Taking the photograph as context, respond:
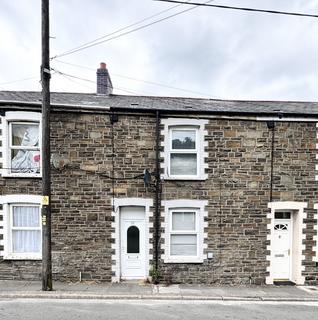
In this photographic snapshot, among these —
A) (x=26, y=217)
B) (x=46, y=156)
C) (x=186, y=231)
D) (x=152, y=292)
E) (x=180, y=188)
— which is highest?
(x=46, y=156)

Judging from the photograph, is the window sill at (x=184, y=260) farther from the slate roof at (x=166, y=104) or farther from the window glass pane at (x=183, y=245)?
the slate roof at (x=166, y=104)

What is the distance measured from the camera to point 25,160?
379 inches

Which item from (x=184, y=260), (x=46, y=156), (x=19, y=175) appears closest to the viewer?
(x=46, y=156)

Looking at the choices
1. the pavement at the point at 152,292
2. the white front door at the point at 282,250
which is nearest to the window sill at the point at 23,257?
the pavement at the point at 152,292

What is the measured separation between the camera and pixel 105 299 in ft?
26.0

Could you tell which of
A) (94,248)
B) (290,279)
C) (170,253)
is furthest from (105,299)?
(290,279)

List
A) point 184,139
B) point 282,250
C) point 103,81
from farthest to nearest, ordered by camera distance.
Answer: point 103,81 < point 282,250 < point 184,139

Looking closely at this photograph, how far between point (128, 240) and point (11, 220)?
3.96 meters

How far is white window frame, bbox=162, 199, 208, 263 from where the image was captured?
378 inches

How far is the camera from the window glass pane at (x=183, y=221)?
32.3ft

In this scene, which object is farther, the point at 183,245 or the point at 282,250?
the point at 282,250

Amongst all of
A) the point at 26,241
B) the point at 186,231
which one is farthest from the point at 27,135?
the point at 186,231

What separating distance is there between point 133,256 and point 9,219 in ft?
14.2

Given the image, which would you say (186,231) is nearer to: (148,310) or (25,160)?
(148,310)
